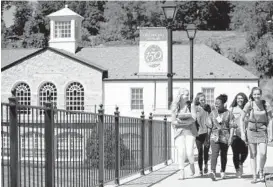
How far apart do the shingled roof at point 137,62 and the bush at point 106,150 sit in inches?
1480

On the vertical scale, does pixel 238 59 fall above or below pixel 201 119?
above

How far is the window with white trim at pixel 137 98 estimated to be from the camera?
51.6 metres

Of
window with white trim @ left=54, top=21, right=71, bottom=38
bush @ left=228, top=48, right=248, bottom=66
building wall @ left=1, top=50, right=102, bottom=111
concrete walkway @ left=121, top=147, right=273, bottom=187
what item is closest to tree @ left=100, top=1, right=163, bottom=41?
bush @ left=228, top=48, right=248, bottom=66

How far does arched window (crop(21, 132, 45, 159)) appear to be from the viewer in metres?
6.58

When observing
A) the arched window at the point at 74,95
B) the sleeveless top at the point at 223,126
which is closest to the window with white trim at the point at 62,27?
the arched window at the point at 74,95

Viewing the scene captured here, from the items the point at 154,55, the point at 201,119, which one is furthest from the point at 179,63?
the point at 201,119

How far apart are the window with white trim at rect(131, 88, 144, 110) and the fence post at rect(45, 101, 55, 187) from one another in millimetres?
44031

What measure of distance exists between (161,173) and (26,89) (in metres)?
41.4

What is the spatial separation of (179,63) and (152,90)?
4.53 m

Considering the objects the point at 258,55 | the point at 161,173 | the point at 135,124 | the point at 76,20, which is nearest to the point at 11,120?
the point at 135,124

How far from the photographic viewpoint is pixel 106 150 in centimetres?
1148

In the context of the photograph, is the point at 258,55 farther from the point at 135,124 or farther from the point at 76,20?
the point at 135,124

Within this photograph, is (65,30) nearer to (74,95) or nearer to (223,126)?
(74,95)

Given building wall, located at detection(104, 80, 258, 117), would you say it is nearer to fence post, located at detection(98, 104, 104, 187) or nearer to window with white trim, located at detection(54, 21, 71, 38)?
window with white trim, located at detection(54, 21, 71, 38)
